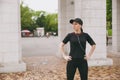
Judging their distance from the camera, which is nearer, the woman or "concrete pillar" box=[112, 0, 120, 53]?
the woman

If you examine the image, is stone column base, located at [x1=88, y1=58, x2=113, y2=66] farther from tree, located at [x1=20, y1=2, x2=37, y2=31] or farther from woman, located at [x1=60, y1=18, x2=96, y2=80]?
tree, located at [x1=20, y1=2, x2=37, y2=31]

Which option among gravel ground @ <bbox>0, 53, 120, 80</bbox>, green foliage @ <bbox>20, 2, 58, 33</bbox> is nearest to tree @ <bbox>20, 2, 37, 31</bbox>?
green foliage @ <bbox>20, 2, 58, 33</bbox>

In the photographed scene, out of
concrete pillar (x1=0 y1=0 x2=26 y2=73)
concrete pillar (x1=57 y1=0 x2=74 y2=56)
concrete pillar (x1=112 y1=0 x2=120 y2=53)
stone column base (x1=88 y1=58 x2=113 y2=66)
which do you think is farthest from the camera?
concrete pillar (x1=112 y1=0 x2=120 y2=53)

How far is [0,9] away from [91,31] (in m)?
4.01

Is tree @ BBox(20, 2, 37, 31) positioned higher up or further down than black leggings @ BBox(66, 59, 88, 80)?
higher up

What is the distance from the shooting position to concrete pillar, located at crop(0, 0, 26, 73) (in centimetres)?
1282

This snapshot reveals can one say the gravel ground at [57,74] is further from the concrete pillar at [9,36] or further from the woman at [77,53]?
the woman at [77,53]

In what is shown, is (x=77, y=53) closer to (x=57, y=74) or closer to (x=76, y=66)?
(x=76, y=66)

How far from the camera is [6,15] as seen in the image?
1284 cm

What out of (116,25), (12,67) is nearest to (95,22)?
(12,67)

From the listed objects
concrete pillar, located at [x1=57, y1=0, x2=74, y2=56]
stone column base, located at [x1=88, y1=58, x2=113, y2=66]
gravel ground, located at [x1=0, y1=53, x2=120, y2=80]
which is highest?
concrete pillar, located at [x1=57, y1=0, x2=74, y2=56]

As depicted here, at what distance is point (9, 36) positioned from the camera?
1293 cm

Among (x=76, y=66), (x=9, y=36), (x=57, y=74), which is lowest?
(x=57, y=74)

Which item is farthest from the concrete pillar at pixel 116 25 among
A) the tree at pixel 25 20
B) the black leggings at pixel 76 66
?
the tree at pixel 25 20
